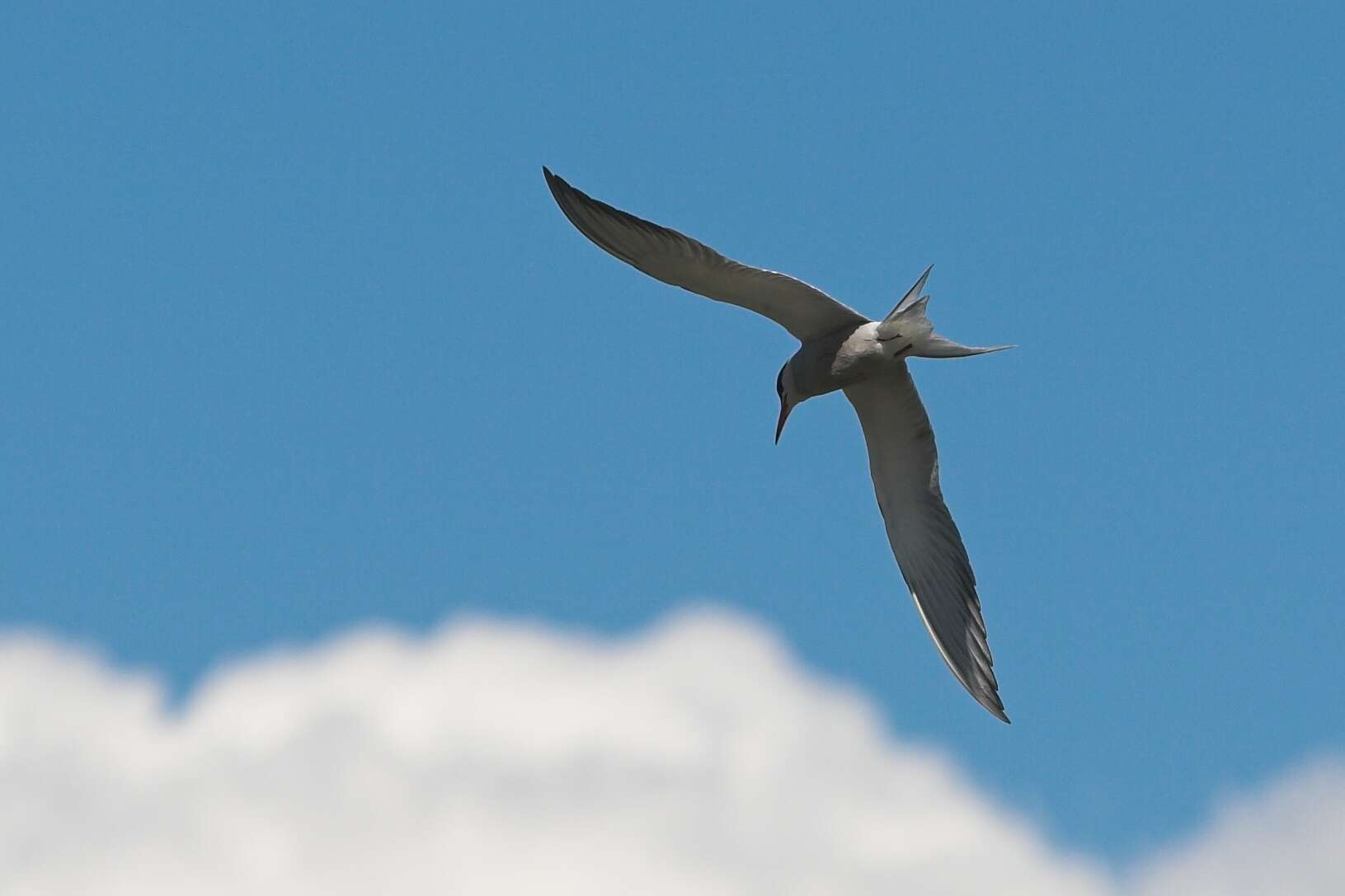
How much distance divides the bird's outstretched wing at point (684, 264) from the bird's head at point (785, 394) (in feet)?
2.38

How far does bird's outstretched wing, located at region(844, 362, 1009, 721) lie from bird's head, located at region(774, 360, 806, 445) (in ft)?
1.37

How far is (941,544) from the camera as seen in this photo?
44.6 feet

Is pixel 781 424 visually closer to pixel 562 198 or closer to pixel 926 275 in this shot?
pixel 926 275

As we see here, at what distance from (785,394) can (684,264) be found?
1.84 meters

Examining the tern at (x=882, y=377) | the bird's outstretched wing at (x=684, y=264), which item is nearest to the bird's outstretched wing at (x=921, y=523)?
the tern at (x=882, y=377)

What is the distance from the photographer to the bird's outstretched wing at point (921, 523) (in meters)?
13.1

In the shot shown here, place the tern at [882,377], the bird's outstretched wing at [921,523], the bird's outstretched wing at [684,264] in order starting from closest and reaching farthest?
the bird's outstretched wing at [684,264] < the tern at [882,377] < the bird's outstretched wing at [921,523]

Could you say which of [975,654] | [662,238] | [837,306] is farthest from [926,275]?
[975,654]

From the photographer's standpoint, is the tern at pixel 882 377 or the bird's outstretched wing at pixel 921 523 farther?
the bird's outstretched wing at pixel 921 523

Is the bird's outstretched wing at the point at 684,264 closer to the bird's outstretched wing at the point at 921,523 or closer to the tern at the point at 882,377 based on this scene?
the tern at the point at 882,377

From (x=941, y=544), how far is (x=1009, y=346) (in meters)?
2.01

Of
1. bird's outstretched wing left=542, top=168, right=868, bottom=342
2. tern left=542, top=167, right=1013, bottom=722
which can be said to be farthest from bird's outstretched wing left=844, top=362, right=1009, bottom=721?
bird's outstretched wing left=542, top=168, right=868, bottom=342

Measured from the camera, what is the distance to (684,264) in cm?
1162

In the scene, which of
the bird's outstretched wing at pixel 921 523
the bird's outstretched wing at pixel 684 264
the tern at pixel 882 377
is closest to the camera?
the bird's outstretched wing at pixel 684 264
